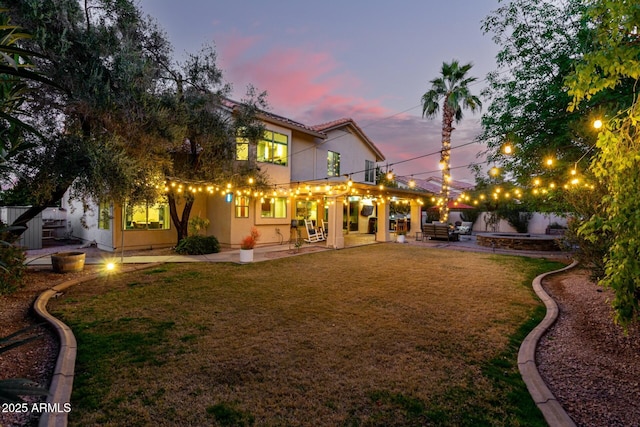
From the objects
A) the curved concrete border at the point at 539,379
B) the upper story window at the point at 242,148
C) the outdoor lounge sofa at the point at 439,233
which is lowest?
the curved concrete border at the point at 539,379

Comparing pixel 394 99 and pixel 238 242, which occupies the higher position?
pixel 394 99

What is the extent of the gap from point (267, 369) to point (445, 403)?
1899mm

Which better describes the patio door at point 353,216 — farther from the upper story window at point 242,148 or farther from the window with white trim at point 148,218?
the window with white trim at point 148,218

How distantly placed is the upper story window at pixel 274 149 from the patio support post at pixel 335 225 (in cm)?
332

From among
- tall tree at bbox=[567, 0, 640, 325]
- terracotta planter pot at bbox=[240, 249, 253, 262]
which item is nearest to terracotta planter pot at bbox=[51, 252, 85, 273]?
terracotta planter pot at bbox=[240, 249, 253, 262]

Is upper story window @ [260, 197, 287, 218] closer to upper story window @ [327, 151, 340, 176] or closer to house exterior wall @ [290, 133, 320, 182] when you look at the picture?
house exterior wall @ [290, 133, 320, 182]

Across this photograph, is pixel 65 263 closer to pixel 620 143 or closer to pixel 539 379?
pixel 539 379

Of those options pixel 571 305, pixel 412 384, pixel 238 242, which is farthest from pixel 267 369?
pixel 238 242

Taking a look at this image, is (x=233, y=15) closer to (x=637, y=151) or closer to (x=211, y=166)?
(x=211, y=166)

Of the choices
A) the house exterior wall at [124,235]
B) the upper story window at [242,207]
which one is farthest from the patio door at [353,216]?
the house exterior wall at [124,235]

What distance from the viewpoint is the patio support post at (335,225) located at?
13883 millimetres

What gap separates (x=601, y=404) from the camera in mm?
2955

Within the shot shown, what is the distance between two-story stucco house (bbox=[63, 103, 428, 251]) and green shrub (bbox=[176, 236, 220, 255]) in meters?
1.47

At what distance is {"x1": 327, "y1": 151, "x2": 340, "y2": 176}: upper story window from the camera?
18.8m
